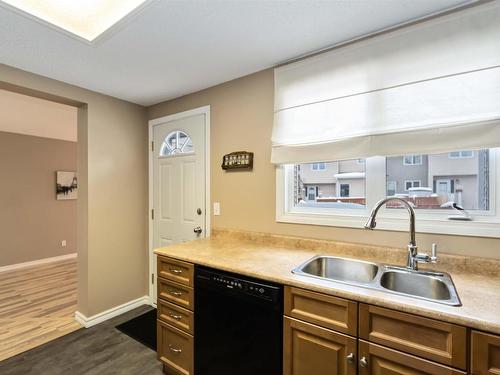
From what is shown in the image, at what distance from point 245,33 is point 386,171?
1312mm

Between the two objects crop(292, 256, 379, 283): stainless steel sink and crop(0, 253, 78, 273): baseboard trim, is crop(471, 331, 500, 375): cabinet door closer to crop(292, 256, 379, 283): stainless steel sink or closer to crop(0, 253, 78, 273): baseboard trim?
crop(292, 256, 379, 283): stainless steel sink

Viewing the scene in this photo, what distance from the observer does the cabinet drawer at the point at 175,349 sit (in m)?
1.73

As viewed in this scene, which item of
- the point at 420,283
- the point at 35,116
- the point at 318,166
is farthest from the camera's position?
the point at 35,116

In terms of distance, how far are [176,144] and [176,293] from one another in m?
1.66

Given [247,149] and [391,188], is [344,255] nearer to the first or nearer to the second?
[391,188]

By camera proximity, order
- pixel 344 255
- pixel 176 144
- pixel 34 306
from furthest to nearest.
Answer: pixel 34 306
pixel 176 144
pixel 344 255

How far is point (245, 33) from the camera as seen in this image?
165 cm

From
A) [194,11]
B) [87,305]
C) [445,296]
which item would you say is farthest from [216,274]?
[87,305]

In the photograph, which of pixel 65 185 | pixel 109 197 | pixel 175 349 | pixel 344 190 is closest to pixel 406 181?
pixel 344 190

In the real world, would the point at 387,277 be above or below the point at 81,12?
below

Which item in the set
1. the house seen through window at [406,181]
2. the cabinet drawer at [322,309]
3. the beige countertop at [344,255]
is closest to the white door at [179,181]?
the beige countertop at [344,255]

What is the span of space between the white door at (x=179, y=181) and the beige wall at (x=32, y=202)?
10.8 feet

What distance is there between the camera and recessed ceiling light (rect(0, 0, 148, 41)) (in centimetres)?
151

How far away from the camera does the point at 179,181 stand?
280 cm
